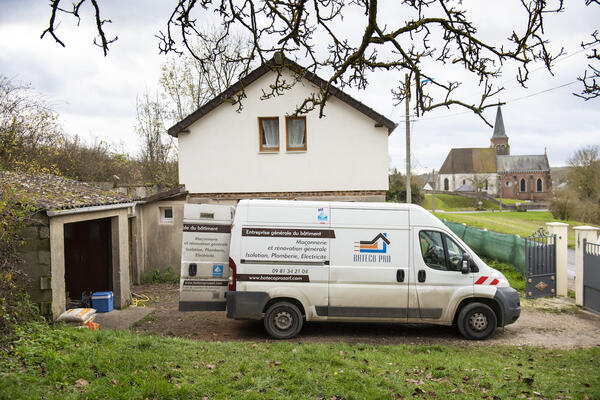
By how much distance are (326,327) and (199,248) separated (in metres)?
3.12

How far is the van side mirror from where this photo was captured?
8.57 meters

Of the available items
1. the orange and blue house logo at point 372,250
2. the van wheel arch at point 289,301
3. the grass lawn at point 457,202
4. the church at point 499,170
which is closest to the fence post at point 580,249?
the orange and blue house logo at point 372,250

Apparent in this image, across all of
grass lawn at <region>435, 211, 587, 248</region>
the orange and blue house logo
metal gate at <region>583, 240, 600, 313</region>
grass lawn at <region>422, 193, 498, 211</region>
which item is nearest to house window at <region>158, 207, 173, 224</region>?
the orange and blue house logo

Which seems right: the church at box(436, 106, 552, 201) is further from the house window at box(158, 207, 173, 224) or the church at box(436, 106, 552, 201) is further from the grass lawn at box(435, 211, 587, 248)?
the house window at box(158, 207, 173, 224)

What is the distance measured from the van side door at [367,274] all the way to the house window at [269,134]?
7.55 metres

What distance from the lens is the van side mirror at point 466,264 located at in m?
8.57

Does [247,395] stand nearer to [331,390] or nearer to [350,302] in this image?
[331,390]

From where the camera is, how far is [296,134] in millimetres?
15578

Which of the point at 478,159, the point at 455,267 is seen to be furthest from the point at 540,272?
the point at 478,159

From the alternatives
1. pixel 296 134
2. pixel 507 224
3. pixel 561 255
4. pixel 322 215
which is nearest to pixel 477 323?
pixel 322 215

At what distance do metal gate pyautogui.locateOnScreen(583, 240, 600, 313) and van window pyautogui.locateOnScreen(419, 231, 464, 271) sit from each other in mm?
4396

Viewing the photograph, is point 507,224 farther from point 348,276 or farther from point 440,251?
point 348,276

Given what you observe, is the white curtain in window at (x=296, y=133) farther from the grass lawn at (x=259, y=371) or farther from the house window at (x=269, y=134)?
the grass lawn at (x=259, y=371)

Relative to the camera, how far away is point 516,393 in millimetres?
5250
